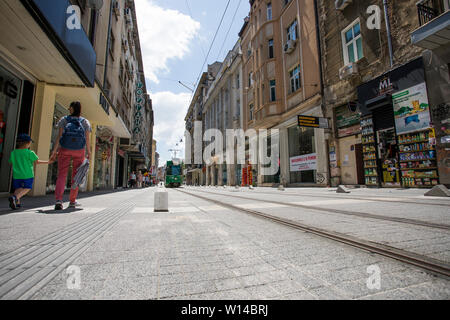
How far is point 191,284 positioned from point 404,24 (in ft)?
44.9

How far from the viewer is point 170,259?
55.9 inches

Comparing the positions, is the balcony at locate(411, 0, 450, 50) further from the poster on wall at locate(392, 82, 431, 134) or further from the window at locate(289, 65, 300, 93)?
the window at locate(289, 65, 300, 93)

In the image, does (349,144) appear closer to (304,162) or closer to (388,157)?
(388,157)

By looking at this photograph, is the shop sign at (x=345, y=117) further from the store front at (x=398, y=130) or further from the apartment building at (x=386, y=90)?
the store front at (x=398, y=130)

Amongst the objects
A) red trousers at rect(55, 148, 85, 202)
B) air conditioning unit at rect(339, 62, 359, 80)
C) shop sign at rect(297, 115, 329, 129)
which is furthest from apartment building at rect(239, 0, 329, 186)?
red trousers at rect(55, 148, 85, 202)

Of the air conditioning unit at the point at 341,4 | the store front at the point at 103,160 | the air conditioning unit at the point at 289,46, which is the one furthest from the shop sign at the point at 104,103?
the air conditioning unit at the point at 341,4

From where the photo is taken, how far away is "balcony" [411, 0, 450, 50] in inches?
296

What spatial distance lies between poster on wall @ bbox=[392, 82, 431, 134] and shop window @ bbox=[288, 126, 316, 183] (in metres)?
5.93

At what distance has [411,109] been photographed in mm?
9266

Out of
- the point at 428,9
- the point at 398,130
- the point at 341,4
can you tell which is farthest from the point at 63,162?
the point at 341,4

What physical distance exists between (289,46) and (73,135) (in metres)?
17.6

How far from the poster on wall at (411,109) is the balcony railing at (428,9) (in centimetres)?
266

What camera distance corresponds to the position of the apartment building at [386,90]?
8266 mm
